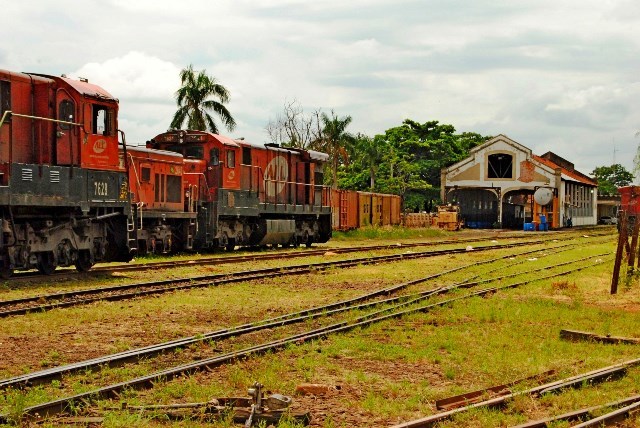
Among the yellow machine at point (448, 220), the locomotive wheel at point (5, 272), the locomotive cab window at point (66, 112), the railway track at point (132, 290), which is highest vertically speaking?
the locomotive cab window at point (66, 112)

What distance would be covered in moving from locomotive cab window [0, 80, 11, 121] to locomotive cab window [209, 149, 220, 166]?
10987 millimetres

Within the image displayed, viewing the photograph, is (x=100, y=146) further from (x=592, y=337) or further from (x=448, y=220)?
(x=448, y=220)

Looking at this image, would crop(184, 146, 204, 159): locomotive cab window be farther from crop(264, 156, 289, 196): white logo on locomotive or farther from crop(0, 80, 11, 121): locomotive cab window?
crop(0, 80, 11, 121): locomotive cab window

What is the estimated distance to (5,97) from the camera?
16078 millimetres

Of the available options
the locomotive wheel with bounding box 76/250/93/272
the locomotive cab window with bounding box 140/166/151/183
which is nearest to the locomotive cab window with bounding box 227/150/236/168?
the locomotive cab window with bounding box 140/166/151/183

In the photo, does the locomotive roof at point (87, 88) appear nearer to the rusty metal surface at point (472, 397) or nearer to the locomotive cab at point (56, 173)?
the locomotive cab at point (56, 173)

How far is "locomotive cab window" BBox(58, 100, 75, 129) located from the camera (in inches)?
674

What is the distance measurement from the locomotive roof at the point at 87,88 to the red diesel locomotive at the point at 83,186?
3 cm

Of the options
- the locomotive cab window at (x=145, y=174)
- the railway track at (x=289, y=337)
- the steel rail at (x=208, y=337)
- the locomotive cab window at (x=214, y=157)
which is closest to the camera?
the railway track at (x=289, y=337)

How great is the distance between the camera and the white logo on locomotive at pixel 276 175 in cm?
3023

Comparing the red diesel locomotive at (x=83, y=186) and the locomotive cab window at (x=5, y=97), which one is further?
the red diesel locomotive at (x=83, y=186)

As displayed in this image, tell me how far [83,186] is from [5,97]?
246 cm

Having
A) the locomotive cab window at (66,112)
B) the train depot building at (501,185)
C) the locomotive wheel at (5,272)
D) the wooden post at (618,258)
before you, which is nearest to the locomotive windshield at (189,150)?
the locomotive cab window at (66,112)

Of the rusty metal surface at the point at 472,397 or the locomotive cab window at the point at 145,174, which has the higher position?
the locomotive cab window at the point at 145,174
